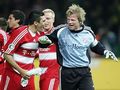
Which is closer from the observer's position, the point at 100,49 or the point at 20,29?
the point at 100,49

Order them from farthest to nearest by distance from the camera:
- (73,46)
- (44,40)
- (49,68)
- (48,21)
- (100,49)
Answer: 1. (48,21)
2. (49,68)
3. (44,40)
4. (100,49)
5. (73,46)

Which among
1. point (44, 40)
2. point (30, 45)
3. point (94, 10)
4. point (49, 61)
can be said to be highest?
point (44, 40)

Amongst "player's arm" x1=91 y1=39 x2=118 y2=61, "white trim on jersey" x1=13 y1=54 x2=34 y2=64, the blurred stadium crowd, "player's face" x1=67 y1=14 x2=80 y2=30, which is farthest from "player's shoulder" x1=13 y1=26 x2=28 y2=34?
the blurred stadium crowd

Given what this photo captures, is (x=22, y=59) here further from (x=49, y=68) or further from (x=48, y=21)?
(x=48, y=21)

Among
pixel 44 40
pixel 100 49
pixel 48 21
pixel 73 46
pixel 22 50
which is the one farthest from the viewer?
pixel 48 21

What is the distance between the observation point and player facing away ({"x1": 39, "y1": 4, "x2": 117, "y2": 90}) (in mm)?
11078

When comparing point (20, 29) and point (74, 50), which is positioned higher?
point (20, 29)

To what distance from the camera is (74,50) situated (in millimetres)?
11078

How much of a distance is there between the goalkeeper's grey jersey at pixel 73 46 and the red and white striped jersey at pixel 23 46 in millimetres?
593

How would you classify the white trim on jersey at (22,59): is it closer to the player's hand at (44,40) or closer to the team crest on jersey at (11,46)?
the team crest on jersey at (11,46)

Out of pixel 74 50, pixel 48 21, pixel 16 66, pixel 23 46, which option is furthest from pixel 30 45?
pixel 48 21

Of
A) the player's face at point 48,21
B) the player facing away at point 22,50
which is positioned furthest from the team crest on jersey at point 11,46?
the player's face at point 48,21

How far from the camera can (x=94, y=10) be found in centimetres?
2259

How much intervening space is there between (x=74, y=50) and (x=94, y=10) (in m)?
11.6
